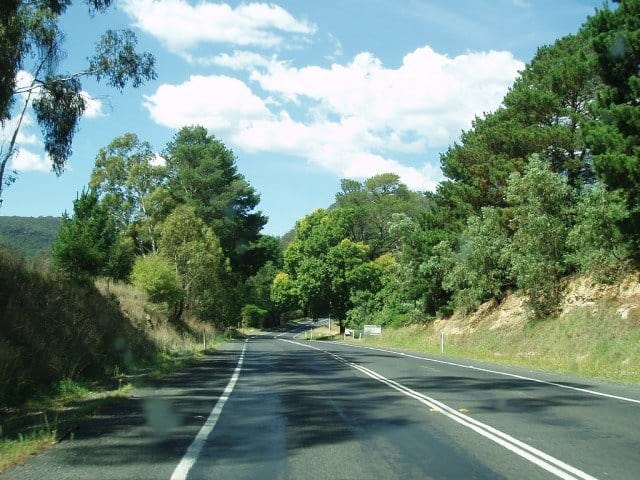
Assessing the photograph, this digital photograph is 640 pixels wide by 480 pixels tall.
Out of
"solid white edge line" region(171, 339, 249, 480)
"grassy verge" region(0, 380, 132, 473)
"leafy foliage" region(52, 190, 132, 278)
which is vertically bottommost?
"grassy verge" region(0, 380, 132, 473)

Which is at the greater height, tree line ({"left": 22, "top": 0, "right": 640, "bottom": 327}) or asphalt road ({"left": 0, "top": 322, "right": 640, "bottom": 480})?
tree line ({"left": 22, "top": 0, "right": 640, "bottom": 327})

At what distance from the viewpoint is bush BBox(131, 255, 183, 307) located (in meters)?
35.6

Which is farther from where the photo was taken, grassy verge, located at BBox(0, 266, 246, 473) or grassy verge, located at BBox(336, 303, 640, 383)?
grassy verge, located at BBox(336, 303, 640, 383)

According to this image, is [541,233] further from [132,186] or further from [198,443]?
[132,186]

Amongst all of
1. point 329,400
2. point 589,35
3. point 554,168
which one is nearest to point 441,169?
point 554,168

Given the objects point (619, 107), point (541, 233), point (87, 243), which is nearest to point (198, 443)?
point (619, 107)

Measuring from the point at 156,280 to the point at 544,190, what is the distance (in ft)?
68.8

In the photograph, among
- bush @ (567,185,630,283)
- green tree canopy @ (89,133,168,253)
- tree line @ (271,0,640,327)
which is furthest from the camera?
green tree canopy @ (89,133,168,253)

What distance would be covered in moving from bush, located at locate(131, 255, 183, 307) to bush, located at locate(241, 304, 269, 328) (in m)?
77.6

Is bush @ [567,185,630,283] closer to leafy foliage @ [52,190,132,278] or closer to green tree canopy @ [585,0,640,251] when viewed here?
green tree canopy @ [585,0,640,251]

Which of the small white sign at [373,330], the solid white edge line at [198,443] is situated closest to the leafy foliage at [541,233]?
the solid white edge line at [198,443]

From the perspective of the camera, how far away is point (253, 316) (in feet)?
392

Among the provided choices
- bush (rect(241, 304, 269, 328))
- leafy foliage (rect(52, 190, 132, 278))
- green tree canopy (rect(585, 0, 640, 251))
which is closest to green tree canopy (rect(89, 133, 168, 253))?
leafy foliage (rect(52, 190, 132, 278))

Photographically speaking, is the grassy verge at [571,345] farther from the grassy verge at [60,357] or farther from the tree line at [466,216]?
the grassy verge at [60,357]
